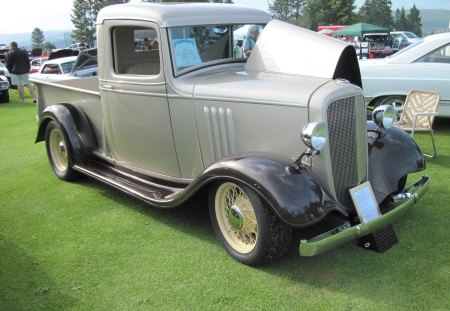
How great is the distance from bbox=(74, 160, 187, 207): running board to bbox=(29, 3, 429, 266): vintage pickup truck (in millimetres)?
14

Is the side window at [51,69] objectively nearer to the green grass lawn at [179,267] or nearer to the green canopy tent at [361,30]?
the green grass lawn at [179,267]

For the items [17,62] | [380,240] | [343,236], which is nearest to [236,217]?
[343,236]

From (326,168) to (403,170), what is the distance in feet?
3.37

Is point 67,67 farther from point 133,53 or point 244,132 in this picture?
point 244,132

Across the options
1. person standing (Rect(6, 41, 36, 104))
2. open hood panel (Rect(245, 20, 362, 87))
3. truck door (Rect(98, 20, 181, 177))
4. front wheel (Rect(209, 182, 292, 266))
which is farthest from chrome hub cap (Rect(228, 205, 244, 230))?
person standing (Rect(6, 41, 36, 104))

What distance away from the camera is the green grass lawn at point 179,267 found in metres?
2.94

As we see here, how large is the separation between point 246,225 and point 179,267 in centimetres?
62

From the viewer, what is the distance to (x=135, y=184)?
14.1 feet

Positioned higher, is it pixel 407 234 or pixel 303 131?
pixel 303 131

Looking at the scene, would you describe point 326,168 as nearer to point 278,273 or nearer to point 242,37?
point 278,273

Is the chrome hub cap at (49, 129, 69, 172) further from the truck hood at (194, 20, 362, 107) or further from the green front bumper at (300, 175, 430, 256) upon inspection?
the green front bumper at (300, 175, 430, 256)

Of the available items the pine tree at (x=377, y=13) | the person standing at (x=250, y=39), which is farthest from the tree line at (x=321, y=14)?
the person standing at (x=250, y=39)

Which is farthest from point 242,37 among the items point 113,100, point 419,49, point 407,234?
point 419,49

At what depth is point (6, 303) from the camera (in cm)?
301
